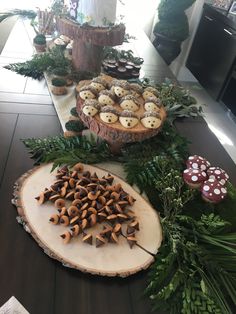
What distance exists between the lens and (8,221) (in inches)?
25.9

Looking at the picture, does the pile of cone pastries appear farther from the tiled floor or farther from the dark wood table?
the tiled floor

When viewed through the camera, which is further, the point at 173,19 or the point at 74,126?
the point at 173,19

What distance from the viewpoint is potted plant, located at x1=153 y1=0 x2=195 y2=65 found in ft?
7.81

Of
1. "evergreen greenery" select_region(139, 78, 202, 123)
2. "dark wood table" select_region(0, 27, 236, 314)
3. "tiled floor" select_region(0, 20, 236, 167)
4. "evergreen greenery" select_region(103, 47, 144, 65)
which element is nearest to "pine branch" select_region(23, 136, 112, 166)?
"dark wood table" select_region(0, 27, 236, 314)

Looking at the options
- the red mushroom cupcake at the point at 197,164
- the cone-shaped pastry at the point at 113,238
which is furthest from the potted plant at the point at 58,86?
the cone-shaped pastry at the point at 113,238

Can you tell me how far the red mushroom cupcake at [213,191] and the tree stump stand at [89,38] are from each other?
2.11 feet

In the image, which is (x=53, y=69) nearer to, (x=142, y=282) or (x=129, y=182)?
(x=129, y=182)

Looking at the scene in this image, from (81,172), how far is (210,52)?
2139 mm

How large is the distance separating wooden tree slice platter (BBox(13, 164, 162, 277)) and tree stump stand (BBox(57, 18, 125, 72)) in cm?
60

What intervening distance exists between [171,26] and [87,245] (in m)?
2.29

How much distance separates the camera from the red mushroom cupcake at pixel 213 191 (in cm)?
76

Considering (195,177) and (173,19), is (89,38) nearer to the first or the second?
(195,177)

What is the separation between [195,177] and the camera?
2.59 feet

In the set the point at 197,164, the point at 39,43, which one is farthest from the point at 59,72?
the point at 197,164
